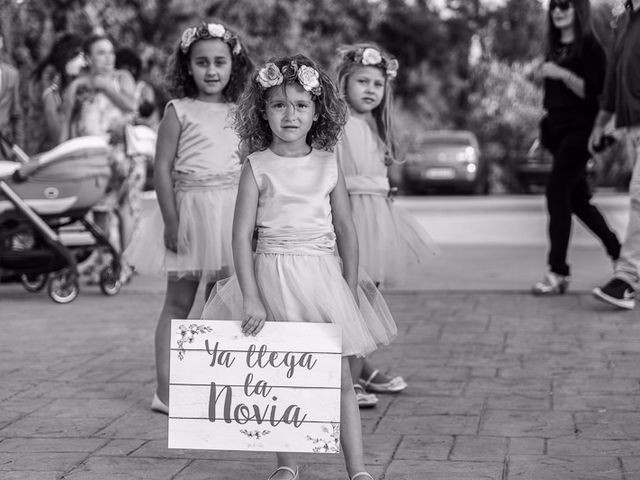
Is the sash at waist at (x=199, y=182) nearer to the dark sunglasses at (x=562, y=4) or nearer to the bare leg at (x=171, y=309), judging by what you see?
the bare leg at (x=171, y=309)

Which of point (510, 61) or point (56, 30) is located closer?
point (56, 30)

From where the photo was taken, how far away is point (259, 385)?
3.93m

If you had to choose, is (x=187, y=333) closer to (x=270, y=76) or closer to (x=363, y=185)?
(x=270, y=76)

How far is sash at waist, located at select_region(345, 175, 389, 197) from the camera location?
5.49 metres

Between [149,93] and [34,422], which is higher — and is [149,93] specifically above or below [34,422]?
above

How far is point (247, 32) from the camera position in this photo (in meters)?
30.1

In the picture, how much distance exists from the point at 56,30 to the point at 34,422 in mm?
16699

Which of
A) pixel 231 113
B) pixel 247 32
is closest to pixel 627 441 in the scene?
pixel 231 113

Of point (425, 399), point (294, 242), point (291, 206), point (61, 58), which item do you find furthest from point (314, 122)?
point (61, 58)

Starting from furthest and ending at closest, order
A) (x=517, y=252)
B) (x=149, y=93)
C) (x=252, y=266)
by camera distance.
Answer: (x=517, y=252)
(x=149, y=93)
(x=252, y=266)

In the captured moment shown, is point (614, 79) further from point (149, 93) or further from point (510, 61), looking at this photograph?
point (510, 61)

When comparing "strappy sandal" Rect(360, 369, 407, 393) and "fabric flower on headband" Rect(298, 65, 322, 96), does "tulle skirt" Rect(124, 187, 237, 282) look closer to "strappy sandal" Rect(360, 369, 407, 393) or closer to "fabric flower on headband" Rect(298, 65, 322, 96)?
"strappy sandal" Rect(360, 369, 407, 393)

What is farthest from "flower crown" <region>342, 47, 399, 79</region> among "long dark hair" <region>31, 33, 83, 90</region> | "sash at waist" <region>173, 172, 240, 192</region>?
"long dark hair" <region>31, 33, 83, 90</region>

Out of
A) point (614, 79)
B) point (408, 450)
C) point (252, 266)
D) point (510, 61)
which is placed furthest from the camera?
point (510, 61)
